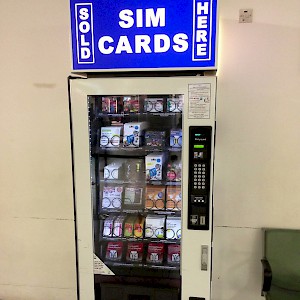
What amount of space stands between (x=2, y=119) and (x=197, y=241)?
183 centimetres

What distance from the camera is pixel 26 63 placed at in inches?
94.7

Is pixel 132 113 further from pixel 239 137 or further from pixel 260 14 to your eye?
pixel 260 14

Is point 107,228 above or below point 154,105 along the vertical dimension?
below

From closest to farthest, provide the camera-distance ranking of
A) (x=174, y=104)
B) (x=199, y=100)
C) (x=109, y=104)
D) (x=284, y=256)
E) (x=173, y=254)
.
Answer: (x=199, y=100), (x=174, y=104), (x=109, y=104), (x=173, y=254), (x=284, y=256)

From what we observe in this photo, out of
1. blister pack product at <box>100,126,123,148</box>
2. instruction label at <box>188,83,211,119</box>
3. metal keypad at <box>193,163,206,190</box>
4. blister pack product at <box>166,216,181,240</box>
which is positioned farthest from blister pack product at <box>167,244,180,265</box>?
instruction label at <box>188,83,211,119</box>

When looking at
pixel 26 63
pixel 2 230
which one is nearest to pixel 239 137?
pixel 26 63

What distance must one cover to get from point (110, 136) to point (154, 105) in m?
0.35

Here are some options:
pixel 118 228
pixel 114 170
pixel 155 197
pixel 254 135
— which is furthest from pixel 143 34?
pixel 118 228

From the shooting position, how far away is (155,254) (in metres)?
2.02

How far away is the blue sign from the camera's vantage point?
5.31 ft

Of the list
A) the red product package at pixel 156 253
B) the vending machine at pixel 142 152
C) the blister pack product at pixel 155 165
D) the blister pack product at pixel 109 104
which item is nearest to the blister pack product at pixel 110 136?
the vending machine at pixel 142 152

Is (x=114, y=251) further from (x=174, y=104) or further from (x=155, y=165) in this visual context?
(x=174, y=104)

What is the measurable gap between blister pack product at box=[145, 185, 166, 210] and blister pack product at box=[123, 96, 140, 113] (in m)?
0.52

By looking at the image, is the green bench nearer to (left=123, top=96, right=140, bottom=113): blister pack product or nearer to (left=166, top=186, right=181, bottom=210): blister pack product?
(left=166, top=186, right=181, bottom=210): blister pack product
